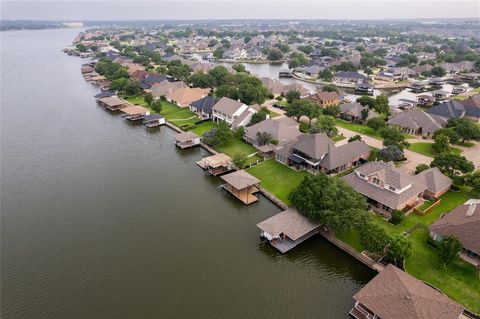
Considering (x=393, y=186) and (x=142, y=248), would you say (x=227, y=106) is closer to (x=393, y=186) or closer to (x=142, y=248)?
(x=393, y=186)

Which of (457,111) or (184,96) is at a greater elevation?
(184,96)

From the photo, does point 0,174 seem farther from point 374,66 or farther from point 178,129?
point 374,66

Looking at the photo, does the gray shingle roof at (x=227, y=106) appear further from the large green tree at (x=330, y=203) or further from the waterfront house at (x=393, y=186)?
the large green tree at (x=330, y=203)

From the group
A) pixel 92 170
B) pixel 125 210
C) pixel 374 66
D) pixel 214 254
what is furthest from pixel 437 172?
pixel 374 66

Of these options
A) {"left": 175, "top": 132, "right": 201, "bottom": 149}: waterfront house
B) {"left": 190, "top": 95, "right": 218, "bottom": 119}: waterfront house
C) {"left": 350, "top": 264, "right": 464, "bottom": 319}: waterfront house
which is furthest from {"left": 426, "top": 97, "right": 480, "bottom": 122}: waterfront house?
{"left": 350, "top": 264, "right": 464, "bottom": 319}: waterfront house

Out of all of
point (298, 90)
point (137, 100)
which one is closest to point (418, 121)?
point (298, 90)

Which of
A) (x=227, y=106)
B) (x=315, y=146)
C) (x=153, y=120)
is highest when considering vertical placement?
(x=227, y=106)

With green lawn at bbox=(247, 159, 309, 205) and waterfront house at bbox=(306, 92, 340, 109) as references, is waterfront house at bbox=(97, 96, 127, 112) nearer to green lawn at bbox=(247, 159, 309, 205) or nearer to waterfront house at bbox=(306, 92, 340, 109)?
green lawn at bbox=(247, 159, 309, 205)
